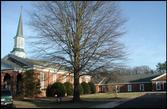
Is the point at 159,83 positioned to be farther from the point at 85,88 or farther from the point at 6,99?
the point at 6,99

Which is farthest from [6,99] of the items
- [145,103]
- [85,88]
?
[85,88]

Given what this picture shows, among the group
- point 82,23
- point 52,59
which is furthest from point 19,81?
point 82,23

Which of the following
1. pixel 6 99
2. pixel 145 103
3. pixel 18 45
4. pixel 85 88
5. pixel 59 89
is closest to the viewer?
pixel 6 99

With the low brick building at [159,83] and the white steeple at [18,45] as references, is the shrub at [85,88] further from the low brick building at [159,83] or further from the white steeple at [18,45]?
the low brick building at [159,83]

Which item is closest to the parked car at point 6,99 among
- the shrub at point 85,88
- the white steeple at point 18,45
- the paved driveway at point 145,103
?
the paved driveway at point 145,103

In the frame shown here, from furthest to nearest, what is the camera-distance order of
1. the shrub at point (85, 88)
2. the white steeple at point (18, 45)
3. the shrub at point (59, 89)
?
the shrub at point (85, 88), the white steeple at point (18, 45), the shrub at point (59, 89)

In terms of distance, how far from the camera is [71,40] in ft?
128

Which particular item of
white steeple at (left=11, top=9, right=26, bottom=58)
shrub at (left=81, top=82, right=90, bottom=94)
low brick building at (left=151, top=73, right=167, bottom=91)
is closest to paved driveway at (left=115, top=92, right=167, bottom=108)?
shrub at (left=81, top=82, right=90, bottom=94)

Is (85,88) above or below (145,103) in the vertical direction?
above

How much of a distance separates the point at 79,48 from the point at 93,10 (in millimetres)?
4879

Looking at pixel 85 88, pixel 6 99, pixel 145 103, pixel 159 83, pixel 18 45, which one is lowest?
pixel 145 103

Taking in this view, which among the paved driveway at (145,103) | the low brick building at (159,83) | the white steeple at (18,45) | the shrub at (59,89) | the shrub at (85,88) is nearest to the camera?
the paved driveway at (145,103)

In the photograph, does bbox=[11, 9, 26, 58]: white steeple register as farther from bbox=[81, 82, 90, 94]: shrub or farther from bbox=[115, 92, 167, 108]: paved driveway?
bbox=[115, 92, 167, 108]: paved driveway

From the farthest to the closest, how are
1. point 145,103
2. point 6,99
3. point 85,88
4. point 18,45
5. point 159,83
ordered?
point 159,83 < point 85,88 < point 18,45 < point 145,103 < point 6,99
